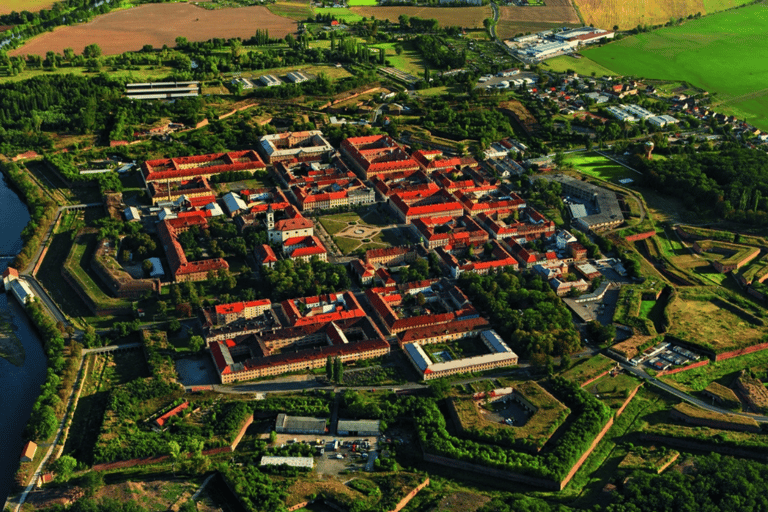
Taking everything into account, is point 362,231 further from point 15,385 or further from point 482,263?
point 15,385

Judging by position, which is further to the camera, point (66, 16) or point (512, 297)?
point (66, 16)

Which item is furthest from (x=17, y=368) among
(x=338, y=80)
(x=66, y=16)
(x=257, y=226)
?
(x=66, y=16)

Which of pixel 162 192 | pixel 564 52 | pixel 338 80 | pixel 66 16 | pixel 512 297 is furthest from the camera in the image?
pixel 66 16

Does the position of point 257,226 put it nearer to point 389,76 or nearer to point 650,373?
point 650,373

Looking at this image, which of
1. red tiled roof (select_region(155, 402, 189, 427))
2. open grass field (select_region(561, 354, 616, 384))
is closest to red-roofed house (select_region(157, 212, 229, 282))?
red tiled roof (select_region(155, 402, 189, 427))

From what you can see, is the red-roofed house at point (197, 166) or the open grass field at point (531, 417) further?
the red-roofed house at point (197, 166)

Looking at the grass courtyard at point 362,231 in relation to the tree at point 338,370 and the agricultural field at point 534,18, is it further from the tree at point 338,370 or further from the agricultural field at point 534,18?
the agricultural field at point 534,18

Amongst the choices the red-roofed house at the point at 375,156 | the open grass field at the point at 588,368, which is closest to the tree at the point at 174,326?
the open grass field at the point at 588,368
